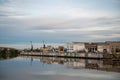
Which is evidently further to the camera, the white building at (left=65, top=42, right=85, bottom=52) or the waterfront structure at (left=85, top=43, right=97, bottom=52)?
the white building at (left=65, top=42, right=85, bottom=52)

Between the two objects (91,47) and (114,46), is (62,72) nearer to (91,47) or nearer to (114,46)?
(114,46)

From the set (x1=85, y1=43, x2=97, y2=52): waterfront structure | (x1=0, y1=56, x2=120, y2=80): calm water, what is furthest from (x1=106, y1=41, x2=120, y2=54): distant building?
(x1=0, y1=56, x2=120, y2=80): calm water

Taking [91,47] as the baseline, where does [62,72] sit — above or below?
below

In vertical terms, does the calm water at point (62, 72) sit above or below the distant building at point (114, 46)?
below

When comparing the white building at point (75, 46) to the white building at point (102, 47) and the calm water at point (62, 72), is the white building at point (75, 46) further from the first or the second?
the calm water at point (62, 72)

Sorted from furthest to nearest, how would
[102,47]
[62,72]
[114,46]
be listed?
[102,47]
[114,46]
[62,72]

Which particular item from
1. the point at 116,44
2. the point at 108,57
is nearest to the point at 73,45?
the point at 116,44

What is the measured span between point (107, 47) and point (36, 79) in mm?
31848

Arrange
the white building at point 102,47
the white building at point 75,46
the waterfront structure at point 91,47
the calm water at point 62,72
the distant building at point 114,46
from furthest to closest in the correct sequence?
the white building at point 75,46
the waterfront structure at point 91,47
the white building at point 102,47
the distant building at point 114,46
the calm water at point 62,72

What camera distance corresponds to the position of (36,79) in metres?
14.1

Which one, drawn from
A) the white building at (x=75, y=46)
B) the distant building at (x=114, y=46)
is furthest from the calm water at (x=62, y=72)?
the white building at (x=75, y=46)

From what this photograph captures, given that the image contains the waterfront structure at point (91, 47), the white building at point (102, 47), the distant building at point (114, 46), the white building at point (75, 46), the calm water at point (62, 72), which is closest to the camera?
the calm water at point (62, 72)

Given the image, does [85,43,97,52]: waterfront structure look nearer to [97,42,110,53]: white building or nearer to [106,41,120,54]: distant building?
[97,42,110,53]: white building

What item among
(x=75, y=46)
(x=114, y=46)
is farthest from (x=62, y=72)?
(x=75, y=46)
